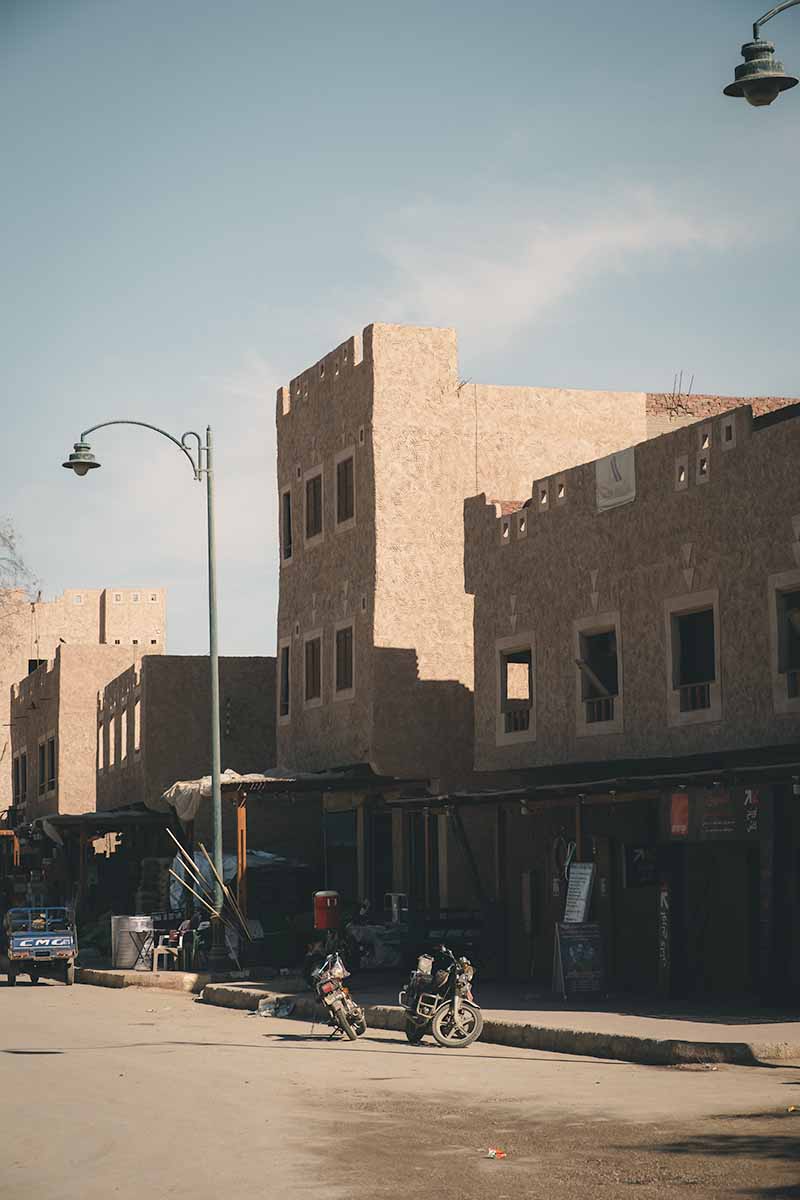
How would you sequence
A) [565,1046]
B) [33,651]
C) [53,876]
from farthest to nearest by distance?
[33,651] < [53,876] < [565,1046]

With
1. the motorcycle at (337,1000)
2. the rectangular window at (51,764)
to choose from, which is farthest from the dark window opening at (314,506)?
the rectangular window at (51,764)

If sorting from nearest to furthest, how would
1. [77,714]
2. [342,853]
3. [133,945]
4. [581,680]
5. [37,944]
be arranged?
[581,680]
[37,944]
[133,945]
[342,853]
[77,714]

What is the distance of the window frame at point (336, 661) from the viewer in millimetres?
36719

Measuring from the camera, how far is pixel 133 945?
1331 inches

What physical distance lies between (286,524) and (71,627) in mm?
38727

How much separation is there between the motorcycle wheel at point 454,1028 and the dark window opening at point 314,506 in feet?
63.5

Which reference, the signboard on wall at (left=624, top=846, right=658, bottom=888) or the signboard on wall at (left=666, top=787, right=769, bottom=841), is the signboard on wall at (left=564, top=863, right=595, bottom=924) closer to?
the signboard on wall at (left=624, top=846, right=658, bottom=888)

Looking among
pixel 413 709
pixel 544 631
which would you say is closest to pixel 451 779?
pixel 413 709

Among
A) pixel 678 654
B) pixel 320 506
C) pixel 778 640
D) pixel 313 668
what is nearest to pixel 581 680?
pixel 678 654

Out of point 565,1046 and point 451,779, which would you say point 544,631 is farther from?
point 565,1046

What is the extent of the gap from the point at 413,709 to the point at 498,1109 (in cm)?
2130

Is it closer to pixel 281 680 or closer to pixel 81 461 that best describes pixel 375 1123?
pixel 81 461

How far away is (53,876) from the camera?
56812mm

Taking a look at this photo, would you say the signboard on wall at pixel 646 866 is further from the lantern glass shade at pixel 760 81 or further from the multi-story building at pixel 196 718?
the multi-story building at pixel 196 718
